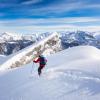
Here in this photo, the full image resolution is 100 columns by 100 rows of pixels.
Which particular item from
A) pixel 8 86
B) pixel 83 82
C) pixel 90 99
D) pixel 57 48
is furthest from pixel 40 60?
pixel 57 48

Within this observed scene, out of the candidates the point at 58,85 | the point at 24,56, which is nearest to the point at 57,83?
the point at 58,85

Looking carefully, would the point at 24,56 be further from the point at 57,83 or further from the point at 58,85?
the point at 58,85

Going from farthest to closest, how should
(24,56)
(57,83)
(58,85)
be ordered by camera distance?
(24,56)
(57,83)
(58,85)

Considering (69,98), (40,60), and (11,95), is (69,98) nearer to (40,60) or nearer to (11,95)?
(11,95)

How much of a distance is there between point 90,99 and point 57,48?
44700mm

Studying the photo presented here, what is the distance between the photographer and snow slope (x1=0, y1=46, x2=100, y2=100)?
20.8 m

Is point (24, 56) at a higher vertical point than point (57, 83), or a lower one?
lower

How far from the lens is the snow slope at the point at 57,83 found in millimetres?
20781

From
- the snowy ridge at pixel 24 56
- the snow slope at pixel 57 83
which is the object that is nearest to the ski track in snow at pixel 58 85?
the snow slope at pixel 57 83

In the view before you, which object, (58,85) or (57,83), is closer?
(58,85)

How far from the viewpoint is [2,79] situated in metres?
27.9

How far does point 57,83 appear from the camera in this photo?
23.0 metres

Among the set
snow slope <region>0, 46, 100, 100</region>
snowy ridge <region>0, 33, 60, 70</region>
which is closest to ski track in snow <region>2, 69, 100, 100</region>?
snow slope <region>0, 46, 100, 100</region>

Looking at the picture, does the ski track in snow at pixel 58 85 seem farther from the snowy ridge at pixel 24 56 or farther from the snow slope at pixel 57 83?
the snowy ridge at pixel 24 56
